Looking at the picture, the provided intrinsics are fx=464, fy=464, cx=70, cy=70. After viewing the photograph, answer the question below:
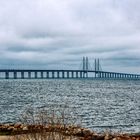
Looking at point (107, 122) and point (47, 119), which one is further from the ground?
point (47, 119)

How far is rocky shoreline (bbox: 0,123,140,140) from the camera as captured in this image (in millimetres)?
12133

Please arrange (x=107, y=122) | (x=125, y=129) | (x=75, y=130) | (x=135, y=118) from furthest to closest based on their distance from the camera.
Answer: (x=135, y=118)
(x=107, y=122)
(x=125, y=129)
(x=75, y=130)

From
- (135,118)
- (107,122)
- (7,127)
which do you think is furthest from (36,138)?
(135,118)

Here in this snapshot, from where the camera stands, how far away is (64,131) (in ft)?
40.9

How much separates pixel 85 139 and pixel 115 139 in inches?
65.0

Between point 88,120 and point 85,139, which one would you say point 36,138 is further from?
point 88,120

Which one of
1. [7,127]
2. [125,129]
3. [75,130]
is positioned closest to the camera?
[75,130]

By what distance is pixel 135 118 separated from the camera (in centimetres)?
3866

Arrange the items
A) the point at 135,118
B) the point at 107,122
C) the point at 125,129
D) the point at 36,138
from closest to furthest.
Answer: the point at 36,138
the point at 125,129
the point at 107,122
the point at 135,118

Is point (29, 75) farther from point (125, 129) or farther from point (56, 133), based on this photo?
point (56, 133)

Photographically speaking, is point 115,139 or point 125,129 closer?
point 115,139

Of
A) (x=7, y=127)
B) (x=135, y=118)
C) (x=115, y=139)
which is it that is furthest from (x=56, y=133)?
(x=135, y=118)

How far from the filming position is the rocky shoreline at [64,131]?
39.8 feet

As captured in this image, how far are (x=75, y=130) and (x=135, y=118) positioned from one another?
21.4m
